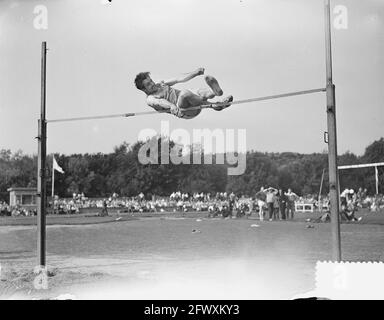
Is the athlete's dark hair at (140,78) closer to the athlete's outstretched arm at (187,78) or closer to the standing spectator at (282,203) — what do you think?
the athlete's outstretched arm at (187,78)

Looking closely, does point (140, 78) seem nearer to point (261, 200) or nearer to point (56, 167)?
point (56, 167)

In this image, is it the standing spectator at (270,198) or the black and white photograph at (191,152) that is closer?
the black and white photograph at (191,152)

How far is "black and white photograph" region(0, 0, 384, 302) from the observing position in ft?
11.7

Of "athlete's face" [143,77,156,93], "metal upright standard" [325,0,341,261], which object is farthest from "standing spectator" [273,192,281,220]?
"athlete's face" [143,77,156,93]

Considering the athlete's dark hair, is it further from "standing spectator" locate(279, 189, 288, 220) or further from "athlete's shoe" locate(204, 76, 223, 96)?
"standing spectator" locate(279, 189, 288, 220)

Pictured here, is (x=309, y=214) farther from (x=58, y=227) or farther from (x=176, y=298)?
(x=58, y=227)

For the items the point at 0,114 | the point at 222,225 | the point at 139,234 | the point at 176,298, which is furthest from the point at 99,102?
the point at 176,298

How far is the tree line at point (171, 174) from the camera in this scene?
3.61 meters

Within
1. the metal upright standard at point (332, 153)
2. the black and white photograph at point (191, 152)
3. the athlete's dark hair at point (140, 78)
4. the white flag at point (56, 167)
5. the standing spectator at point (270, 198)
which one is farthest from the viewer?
the white flag at point (56, 167)

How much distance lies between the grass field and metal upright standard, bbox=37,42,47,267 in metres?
0.08

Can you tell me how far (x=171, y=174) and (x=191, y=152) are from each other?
0.70ft

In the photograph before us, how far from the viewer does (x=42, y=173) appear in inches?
159

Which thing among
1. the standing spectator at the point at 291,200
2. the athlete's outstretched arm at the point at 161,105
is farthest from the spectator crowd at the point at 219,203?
the athlete's outstretched arm at the point at 161,105

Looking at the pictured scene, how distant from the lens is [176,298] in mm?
3615
